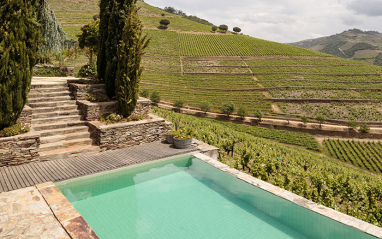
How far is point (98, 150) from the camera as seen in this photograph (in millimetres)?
10336

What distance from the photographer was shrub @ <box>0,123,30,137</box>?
341 inches

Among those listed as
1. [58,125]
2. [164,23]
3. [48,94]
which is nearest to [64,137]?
[58,125]

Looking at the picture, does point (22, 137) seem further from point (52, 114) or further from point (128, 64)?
point (128, 64)

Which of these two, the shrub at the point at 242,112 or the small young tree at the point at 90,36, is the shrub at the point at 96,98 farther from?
the shrub at the point at 242,112

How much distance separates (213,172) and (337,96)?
6238 centimetres

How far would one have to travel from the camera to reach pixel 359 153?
41625mm

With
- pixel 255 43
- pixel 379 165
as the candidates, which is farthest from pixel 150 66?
pixel 379 165

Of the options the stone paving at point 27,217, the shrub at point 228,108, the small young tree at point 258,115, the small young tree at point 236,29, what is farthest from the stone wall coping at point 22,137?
the small young tree at point 236,29

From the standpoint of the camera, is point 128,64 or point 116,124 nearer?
point 116,124

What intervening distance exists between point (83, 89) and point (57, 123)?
6.66 ft

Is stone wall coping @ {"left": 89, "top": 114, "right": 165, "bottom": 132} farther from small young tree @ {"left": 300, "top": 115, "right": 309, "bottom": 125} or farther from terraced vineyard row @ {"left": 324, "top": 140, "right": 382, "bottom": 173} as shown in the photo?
small young tree @ {"left": 300, "top": 115, "right": 309, "bottom": 125}

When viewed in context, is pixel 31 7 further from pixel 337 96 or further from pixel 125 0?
pixel 337 96

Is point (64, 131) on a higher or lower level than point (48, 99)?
lower

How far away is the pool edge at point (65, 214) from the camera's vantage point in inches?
205
